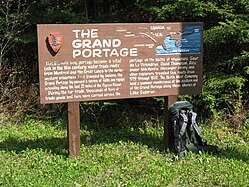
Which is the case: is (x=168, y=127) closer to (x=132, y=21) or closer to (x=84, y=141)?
(x=84, y=141)

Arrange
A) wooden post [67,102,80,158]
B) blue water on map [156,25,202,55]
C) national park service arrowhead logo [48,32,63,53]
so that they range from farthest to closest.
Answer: blue water on map [156,25,202,55]
wooden post [67,102,80,158]
national park service arrowhead logo [48,32,63,53]

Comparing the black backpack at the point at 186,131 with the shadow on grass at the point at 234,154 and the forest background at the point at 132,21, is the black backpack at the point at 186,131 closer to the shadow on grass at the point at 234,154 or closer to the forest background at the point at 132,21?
the shadow on grass at the point at 234,154

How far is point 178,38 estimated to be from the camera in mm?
6188

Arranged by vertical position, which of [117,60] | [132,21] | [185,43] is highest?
[132,21]

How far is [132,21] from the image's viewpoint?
858 cm

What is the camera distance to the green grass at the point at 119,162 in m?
5.21

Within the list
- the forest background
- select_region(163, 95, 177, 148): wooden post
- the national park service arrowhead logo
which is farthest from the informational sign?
the forest background

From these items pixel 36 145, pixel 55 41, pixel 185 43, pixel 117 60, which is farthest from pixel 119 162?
pixel 185 43

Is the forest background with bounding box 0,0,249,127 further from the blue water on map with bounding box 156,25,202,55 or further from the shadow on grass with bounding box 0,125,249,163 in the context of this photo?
the blue water on map with bounding box 156,25,202,55

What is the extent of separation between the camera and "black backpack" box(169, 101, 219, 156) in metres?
6.06

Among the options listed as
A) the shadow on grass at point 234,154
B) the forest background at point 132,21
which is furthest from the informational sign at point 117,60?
the forest background at point 132,21

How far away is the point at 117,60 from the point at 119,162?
4.63ft

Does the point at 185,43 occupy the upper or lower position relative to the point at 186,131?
upper

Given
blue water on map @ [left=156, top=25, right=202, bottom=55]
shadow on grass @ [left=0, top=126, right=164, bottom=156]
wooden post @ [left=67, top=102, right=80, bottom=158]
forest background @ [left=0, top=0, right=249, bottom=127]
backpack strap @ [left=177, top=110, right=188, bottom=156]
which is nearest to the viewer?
wooden post @ [left=67, top=102, right=80, bottom=158]
